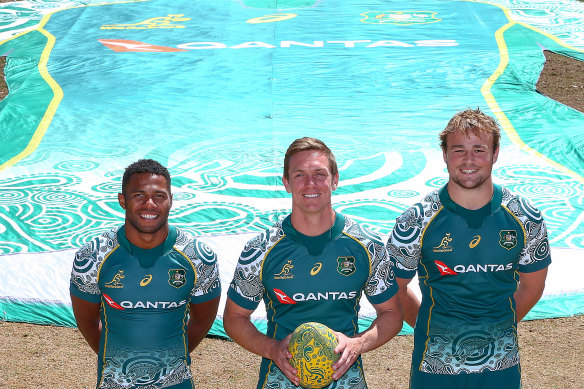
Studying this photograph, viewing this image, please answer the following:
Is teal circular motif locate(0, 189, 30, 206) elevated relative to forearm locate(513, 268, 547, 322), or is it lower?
lower

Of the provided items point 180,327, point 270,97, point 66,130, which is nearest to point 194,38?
point 270,97

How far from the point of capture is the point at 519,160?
10.7m

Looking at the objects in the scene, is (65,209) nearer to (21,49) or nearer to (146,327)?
(146,327)

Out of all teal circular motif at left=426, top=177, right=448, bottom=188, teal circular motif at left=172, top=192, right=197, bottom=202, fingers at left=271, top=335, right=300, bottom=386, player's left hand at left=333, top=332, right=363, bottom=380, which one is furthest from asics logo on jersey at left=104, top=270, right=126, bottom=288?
teal circular motif at left=426, top=177, right=448, bottom=188

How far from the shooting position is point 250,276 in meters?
3.93

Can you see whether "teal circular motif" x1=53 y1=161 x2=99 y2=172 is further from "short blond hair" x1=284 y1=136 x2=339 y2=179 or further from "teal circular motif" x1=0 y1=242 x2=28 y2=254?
"short blond hair" x1=284 y1=136 x2=339 y2=179

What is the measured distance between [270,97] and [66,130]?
3405 mm

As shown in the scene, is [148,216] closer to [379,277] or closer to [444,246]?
[379,277]

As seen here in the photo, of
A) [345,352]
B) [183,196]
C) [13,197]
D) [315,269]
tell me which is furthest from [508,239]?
[13,197]

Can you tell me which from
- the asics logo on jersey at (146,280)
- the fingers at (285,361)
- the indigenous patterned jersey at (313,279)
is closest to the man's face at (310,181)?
the indigenous patterned jersey at (313,279)

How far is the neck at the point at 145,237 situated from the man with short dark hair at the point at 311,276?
50 cm

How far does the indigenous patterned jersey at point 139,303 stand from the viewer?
405 centimetres

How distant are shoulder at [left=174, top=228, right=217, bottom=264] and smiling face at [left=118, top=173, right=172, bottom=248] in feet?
0.34

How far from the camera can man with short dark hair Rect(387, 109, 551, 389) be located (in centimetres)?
416
